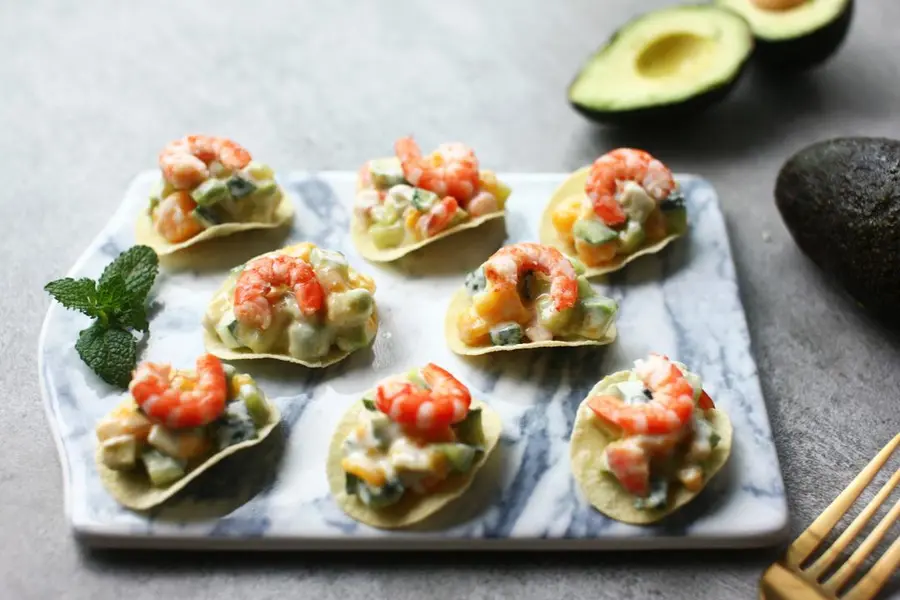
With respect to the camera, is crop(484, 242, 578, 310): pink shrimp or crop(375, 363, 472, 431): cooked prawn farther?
crop(484, 242, 578, 310): pink shrimp

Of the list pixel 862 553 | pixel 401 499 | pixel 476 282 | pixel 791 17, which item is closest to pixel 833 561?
pixel 862 553

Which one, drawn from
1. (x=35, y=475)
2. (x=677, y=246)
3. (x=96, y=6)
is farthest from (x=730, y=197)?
(x=96, y=6)

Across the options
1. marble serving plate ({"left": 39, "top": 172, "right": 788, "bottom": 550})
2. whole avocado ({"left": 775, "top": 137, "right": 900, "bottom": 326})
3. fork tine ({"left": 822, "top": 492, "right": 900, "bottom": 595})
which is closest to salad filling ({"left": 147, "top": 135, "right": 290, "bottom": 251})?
marble serving plate ({"left": 39, "top": 172, "right": 788, "bottom": 550})

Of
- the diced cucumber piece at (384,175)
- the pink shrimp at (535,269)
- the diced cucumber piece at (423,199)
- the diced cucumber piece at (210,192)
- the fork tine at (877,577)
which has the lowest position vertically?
the fork tine at (877,577)

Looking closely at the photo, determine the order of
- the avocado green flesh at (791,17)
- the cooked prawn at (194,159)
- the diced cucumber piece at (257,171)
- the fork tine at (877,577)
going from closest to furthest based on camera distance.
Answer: the fork tine at (877,577) < the cooked prawn at (194,159) < the diced cucumber piece at (257,171) < the avocado green flesh at (791,17)

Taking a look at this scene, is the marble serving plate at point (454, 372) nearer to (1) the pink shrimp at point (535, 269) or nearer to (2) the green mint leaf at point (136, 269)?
(2) the green mint leaf at point (136, 269)

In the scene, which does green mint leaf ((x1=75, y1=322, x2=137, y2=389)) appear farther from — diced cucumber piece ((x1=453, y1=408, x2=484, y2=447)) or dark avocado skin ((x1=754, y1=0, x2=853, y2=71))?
dark avocado skin ((x1=754, y1=0, x2=853, y2=71))

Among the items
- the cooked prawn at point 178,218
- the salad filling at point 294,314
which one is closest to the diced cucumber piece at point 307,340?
the salad filling at point 294,314

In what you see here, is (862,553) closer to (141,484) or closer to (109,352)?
(141,484)
